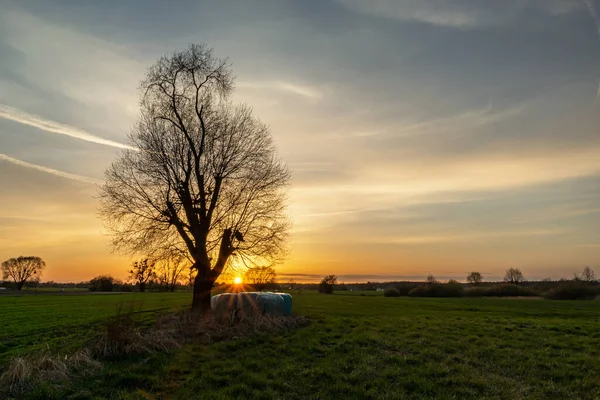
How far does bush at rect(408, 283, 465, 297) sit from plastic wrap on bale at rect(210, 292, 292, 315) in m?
61.7

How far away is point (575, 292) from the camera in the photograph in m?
63.3

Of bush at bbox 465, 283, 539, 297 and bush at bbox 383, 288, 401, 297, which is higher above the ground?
bush at bbox 465, 283, 539, 297

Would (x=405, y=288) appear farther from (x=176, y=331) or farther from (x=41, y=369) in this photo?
→ (x=41, y=369)

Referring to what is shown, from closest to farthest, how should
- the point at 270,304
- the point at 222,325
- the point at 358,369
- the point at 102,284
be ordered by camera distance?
the point at 358,369 → the point at 222,325 → the point at 270,304 → the point at 102,284

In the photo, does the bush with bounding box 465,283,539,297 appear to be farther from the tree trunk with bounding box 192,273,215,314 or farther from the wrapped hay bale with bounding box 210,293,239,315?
the tree trunk with bounding box 192,273,215,314

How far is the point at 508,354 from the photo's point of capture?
14055 millimetres

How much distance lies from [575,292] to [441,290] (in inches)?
868

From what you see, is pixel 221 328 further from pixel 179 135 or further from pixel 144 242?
pixel 179 135

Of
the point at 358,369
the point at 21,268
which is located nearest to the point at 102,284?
the point at 21,268

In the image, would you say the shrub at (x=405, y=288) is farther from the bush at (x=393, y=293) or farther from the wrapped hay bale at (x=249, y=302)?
the wrapped hay bale at (x=249, y=302)

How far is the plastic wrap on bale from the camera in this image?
22.7 meters

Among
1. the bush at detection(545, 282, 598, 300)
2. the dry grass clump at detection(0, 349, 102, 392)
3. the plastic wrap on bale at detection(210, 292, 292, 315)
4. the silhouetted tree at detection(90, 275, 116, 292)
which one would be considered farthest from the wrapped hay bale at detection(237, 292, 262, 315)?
the silhouetted tree at detection(90, 275, 116, 292)

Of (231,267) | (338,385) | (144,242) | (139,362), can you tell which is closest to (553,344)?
(338,385)

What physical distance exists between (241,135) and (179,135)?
3590mm
